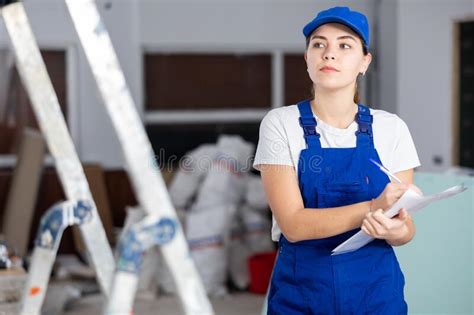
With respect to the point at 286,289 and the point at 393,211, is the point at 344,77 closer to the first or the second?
the point at 393,211

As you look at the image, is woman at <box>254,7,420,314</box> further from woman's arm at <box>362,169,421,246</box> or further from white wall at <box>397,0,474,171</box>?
white wall at <box>397,0,474,171</box>

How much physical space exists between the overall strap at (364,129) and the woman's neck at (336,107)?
0.08ft

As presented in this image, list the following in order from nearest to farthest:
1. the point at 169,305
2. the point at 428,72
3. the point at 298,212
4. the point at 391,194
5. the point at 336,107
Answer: the point at 391,194 < the point at 298,212 < the point at 336,107 < the point at 169,305 < the point at 428,72

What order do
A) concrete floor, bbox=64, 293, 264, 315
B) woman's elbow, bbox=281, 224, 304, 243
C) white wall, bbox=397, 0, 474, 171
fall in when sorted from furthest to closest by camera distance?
1. white wall, bbox=397, 0, 474, 171
2. concrete floor, bbox=64, 293, 264, 315
3. woman's elbow, bbox=281, 224, 304, 243

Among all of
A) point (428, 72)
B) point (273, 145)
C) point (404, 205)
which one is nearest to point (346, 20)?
point (273, 145)

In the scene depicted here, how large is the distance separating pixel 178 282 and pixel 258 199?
4518 millimetres

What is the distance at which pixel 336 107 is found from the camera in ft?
6.88

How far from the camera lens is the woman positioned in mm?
2031

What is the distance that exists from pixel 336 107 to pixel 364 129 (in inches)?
3.6

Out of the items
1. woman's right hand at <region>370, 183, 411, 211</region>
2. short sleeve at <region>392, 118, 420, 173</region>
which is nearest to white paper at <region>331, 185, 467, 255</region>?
woman's right hand at <region>370, 183, 411, 211</region>

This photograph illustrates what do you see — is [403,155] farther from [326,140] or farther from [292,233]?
[292,233]

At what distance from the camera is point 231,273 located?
19.7 feet

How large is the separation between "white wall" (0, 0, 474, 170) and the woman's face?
14.4 ft

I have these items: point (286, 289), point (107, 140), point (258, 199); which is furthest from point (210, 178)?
point (286, 289)
